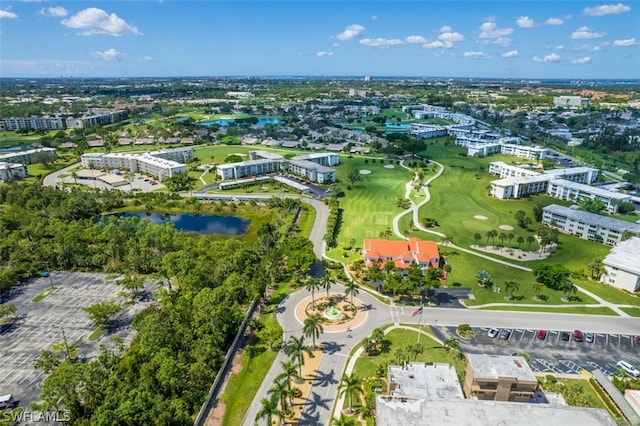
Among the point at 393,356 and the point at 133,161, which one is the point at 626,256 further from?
the point at 133,161

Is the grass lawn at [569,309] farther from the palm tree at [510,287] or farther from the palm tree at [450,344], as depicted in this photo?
the palm tree at [450,344]

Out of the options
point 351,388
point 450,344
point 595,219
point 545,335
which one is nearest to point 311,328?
point 351,388

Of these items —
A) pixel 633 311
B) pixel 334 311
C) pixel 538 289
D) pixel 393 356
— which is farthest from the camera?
pixel 538 289

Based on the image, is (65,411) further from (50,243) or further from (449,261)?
(449,261)

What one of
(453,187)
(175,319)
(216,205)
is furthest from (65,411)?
(453,187)

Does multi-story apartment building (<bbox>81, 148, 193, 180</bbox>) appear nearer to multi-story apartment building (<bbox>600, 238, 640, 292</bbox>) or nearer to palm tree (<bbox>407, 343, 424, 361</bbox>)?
palm tree (<bbox>407, 343, 424, 361</bbox>)

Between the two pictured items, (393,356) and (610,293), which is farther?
(610,293)

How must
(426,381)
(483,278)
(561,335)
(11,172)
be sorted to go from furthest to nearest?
(11,172), (483,278), (561,335), (426,381)
